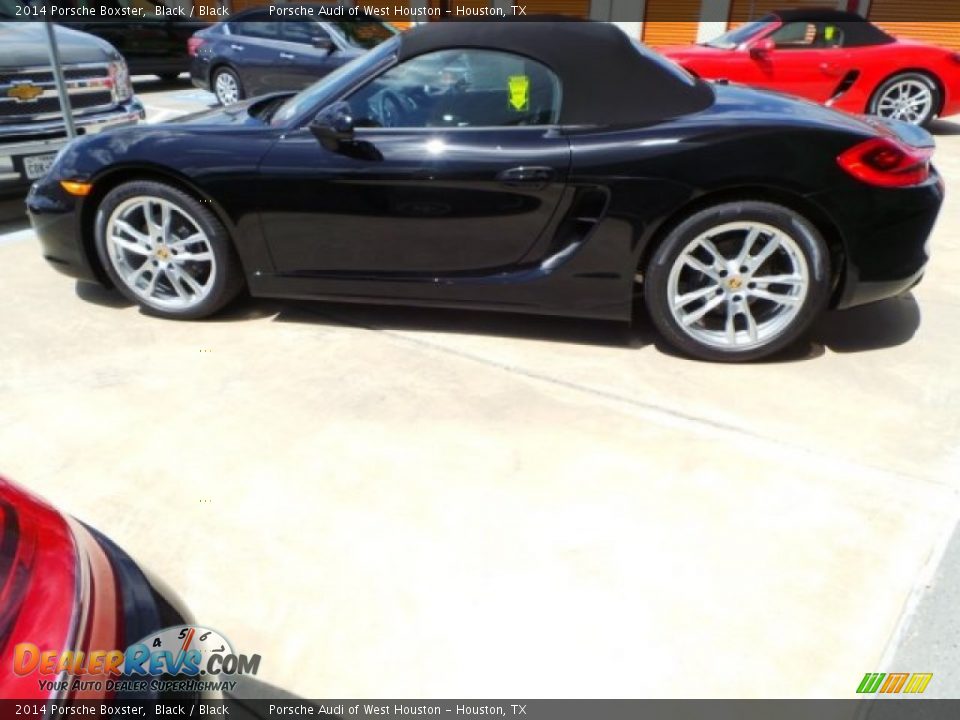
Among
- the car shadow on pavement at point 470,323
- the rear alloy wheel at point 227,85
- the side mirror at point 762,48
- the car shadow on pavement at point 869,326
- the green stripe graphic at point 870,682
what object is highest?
the side mirror at point 762,48

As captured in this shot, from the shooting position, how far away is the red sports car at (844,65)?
8164 millimetres

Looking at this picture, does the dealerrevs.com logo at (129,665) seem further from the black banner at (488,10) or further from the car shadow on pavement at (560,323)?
the black banner at (488,10)

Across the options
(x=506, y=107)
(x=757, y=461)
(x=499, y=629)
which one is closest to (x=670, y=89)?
(x=506, y=107)

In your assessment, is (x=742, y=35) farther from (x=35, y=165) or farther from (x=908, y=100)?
(x=35, y=165)

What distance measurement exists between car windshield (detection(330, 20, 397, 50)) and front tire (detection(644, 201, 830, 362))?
728 centimetres

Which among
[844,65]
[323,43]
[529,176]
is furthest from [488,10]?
[529,176]

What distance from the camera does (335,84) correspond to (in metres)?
3.50

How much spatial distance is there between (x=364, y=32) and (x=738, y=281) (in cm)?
781

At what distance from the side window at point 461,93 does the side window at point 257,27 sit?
7394 mm

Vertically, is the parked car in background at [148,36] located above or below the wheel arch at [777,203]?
below

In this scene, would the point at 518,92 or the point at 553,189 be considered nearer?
the point at 553,189

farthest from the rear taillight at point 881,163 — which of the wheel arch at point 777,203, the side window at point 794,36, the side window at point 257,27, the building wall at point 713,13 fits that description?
the building wall at point 713,13

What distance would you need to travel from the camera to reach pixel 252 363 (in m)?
3.43

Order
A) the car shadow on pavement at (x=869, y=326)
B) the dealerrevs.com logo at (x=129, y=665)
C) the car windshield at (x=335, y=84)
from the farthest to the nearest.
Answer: the car shadow on pavement at (x=869, y=326)
the car windshield at (x=335, y=84)
the dealerrevs.com logo at (x=129, y=665)
